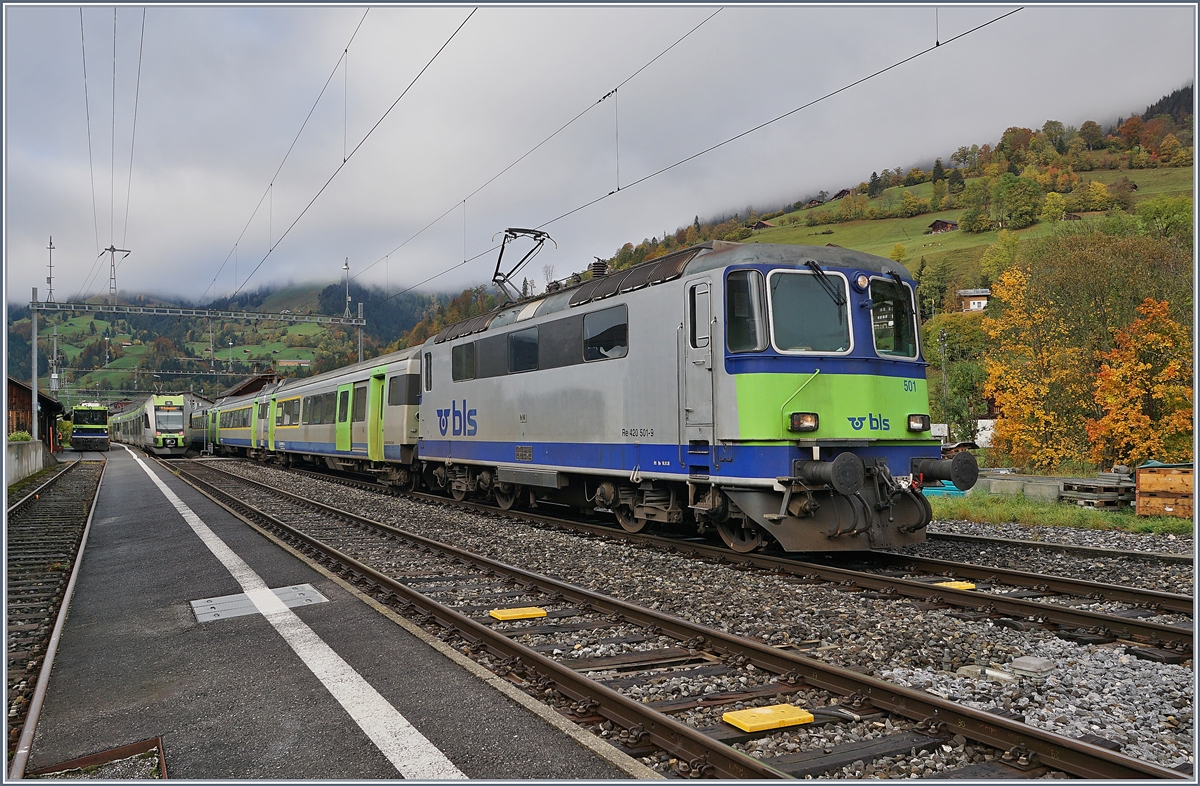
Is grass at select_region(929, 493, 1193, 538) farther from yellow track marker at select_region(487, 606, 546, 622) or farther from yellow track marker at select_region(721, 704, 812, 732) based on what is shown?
yellow track marker at select_region(721, 704, 812, 732)

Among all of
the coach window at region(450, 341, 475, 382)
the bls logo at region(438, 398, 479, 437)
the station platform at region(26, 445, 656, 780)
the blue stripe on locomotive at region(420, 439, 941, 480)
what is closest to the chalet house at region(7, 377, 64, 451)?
the bls logo at region(438, 398, 479, 437)

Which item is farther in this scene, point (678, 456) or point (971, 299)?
point (971, 299)

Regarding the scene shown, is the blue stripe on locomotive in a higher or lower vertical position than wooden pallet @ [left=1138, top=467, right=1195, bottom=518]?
higher

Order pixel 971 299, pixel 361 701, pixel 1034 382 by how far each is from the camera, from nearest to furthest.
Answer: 1. pixel 361 701
2. pixel 1034 382
3. pixel 971 299

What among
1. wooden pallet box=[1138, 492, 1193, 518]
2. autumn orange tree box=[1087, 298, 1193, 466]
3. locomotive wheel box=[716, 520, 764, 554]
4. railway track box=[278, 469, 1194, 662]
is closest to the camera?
railway track box=[278, 469, 1194, 662]

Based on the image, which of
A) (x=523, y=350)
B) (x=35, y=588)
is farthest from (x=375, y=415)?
(x=35, y=588)

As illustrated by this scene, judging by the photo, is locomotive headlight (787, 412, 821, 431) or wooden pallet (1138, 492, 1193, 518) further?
wooden pallet (1138, 492, 1193, 518)

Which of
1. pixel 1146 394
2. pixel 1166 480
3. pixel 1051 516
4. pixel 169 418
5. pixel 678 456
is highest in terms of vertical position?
pixel 169 418

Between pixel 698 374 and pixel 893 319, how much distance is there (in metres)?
2.47

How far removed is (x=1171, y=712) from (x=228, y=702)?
544 centimetres

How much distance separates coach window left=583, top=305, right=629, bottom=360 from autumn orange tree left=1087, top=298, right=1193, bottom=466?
23622 mm

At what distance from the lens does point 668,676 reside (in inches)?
201

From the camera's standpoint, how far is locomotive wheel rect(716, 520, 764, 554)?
29.9 feet

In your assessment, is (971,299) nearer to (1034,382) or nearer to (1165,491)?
(1034,382)
